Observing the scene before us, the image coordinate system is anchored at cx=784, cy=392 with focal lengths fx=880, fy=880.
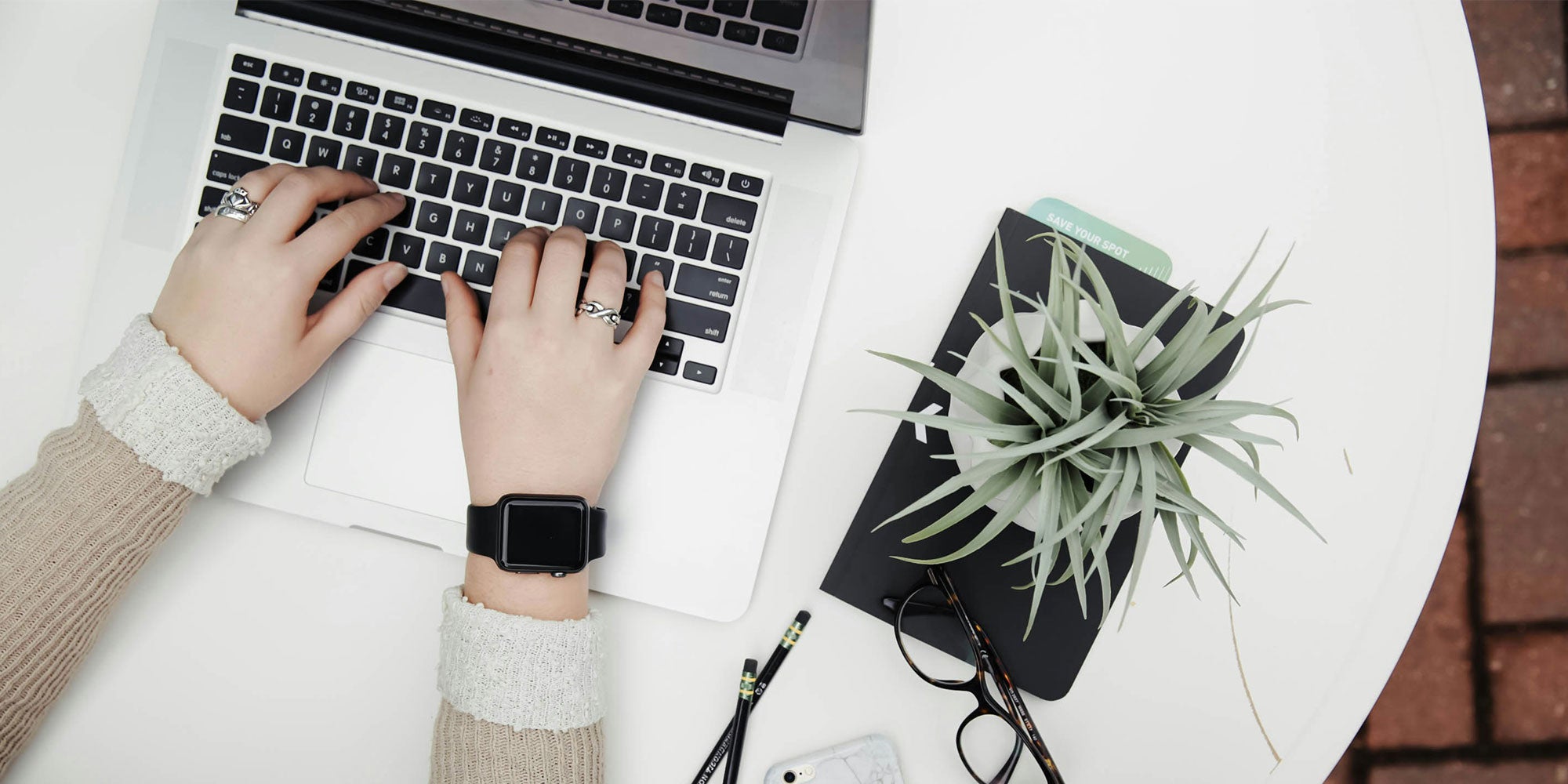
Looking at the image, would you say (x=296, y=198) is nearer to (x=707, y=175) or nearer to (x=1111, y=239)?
(x=707, y=175)

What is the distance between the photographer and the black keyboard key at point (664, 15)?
1.77 ft

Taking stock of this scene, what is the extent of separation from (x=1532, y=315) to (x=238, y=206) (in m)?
1.44

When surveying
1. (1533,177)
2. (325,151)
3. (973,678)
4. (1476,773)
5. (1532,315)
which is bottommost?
(1476,773)

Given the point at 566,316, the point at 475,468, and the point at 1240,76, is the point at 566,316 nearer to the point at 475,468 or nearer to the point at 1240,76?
the point at 475,468

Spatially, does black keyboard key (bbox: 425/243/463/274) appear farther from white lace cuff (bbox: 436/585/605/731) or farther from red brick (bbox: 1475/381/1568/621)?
red brick (bbox: 1475/381/1568/621)

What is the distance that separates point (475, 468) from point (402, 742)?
216mm

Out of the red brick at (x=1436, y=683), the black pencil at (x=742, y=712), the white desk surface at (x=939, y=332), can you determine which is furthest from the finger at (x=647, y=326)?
the red brick at (x=1436, y=683)

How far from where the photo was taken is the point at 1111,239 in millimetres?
629

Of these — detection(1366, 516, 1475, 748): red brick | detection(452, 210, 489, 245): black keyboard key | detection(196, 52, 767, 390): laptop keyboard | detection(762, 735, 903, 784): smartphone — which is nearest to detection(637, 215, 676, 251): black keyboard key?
detection(196, 52, 767, 390): laptop keyboard

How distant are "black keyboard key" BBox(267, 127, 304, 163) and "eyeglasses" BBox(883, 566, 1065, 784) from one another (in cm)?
51

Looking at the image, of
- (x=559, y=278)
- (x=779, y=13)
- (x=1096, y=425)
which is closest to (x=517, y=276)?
(x=559, y=278)

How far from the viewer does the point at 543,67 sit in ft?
2.00

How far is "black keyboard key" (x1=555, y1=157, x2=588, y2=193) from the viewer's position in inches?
23.7

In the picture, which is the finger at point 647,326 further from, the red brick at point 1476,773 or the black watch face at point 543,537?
the red brick at point 1476,773
